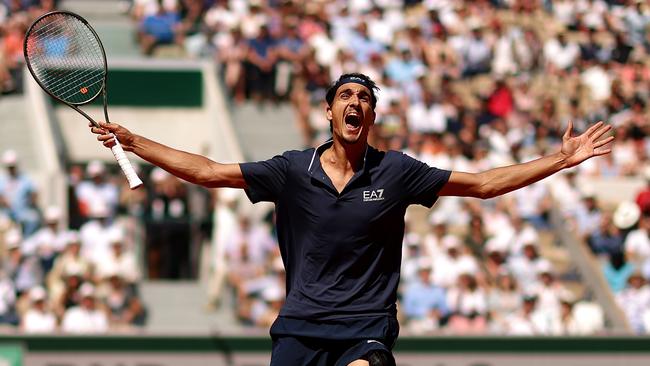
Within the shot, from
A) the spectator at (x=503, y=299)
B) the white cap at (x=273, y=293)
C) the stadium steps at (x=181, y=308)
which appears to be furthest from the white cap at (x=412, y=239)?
the stadium steps at (x=181, y=308)

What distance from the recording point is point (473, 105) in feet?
68.5

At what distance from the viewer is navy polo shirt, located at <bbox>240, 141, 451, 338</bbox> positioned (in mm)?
7430

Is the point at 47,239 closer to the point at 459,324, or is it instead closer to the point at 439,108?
the point at 459,324

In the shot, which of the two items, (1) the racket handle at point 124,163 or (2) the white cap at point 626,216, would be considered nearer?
(1) the racket handle at point 124,163

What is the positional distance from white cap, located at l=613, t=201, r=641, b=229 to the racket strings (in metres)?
10.5

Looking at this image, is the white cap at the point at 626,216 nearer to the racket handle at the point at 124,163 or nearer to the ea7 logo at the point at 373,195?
the ea7 logo at the point at 373,195

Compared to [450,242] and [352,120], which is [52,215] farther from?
[352,120]

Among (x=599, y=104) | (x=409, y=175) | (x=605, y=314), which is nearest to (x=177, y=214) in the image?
(x=605, y=314)

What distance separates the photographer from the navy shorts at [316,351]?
291 inches

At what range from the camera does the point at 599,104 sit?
21.2 meters

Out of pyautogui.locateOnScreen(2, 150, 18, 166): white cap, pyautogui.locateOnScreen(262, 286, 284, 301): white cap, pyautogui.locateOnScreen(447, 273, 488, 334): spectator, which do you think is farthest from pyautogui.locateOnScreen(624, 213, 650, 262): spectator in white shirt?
pyautogui.locateOnScreen(2, 150, 18, 166): white cap

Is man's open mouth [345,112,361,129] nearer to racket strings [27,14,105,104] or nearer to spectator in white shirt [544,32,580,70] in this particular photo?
racket strings [27,14,105,104]

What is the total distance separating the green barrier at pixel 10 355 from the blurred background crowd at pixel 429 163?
1150mm

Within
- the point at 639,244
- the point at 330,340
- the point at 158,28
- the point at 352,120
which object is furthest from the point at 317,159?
the point at 158,28
